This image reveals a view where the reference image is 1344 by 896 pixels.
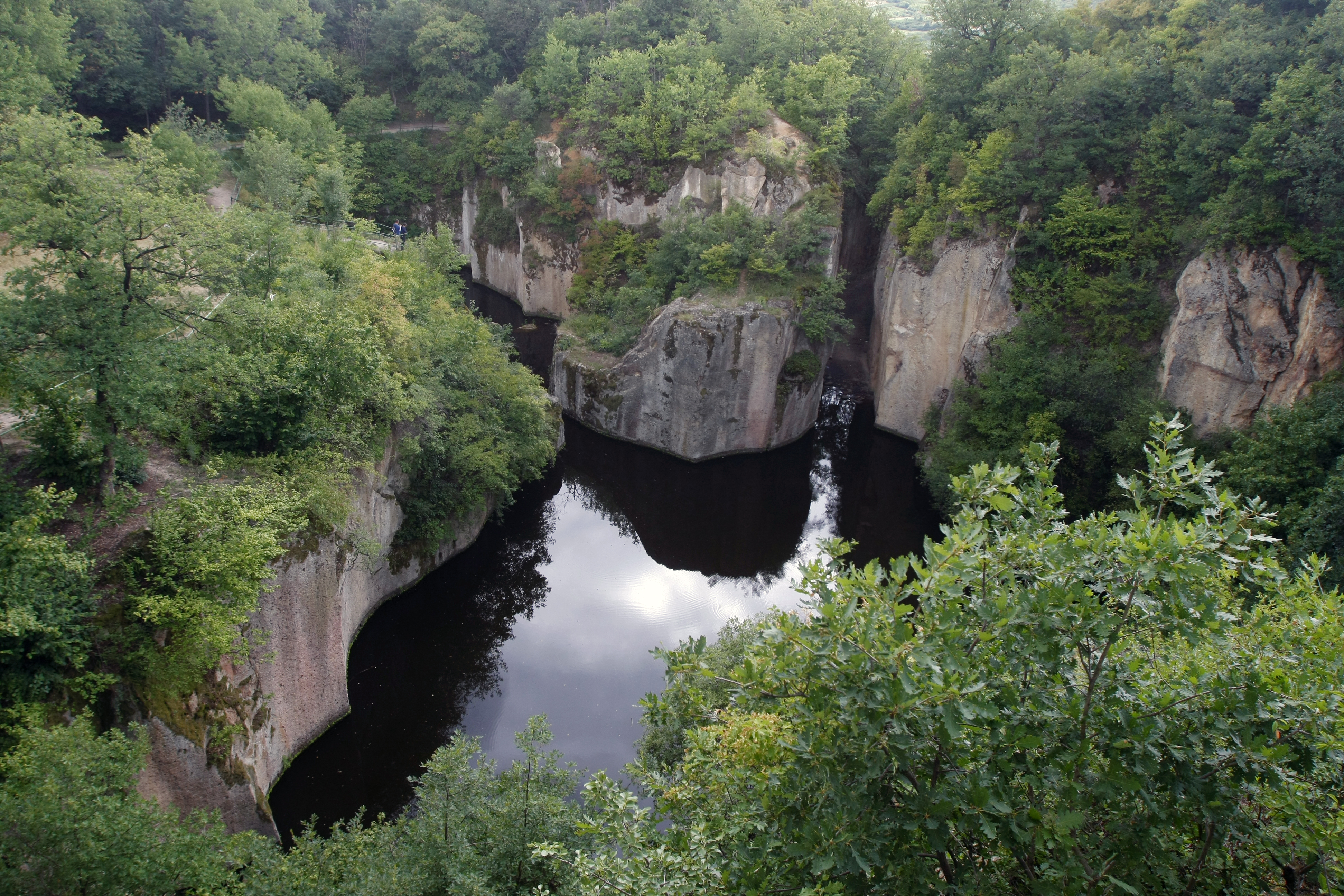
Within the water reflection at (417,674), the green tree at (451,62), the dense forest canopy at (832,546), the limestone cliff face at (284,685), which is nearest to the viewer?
the dense forest canopy at (832,546)

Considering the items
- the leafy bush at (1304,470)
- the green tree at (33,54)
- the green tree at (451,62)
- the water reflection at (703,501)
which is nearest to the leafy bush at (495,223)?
the green tree at (451,62)

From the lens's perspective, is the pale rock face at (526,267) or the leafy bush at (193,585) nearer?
the leafy bush at (193,585)

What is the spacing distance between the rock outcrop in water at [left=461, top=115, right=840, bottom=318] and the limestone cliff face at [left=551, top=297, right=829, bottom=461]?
4490 millimetres

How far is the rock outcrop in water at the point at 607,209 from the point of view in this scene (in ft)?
107

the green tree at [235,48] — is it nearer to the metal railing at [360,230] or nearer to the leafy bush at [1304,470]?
the metal railing at [360,230]

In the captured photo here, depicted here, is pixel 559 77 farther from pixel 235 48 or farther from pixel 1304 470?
pixel 1304 470

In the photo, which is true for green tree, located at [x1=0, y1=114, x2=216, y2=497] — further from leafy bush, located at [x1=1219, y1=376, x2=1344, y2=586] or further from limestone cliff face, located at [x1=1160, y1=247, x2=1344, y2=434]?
limestone cliff face, located at [x1=1160, y1=247, x2=1344, y2=434]

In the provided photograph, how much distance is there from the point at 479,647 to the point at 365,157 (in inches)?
1497

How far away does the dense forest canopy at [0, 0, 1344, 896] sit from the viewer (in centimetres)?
581

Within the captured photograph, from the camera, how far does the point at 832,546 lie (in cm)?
691

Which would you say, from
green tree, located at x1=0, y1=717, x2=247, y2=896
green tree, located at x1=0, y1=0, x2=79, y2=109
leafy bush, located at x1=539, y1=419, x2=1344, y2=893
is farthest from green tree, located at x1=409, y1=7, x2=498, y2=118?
leafy bush, located at x1=539, y1=419, x2=1344, y2=893

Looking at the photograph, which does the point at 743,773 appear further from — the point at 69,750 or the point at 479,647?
the point at 479,647

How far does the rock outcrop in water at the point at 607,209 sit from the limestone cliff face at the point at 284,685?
62.3 ft

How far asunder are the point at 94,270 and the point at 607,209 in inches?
1095
